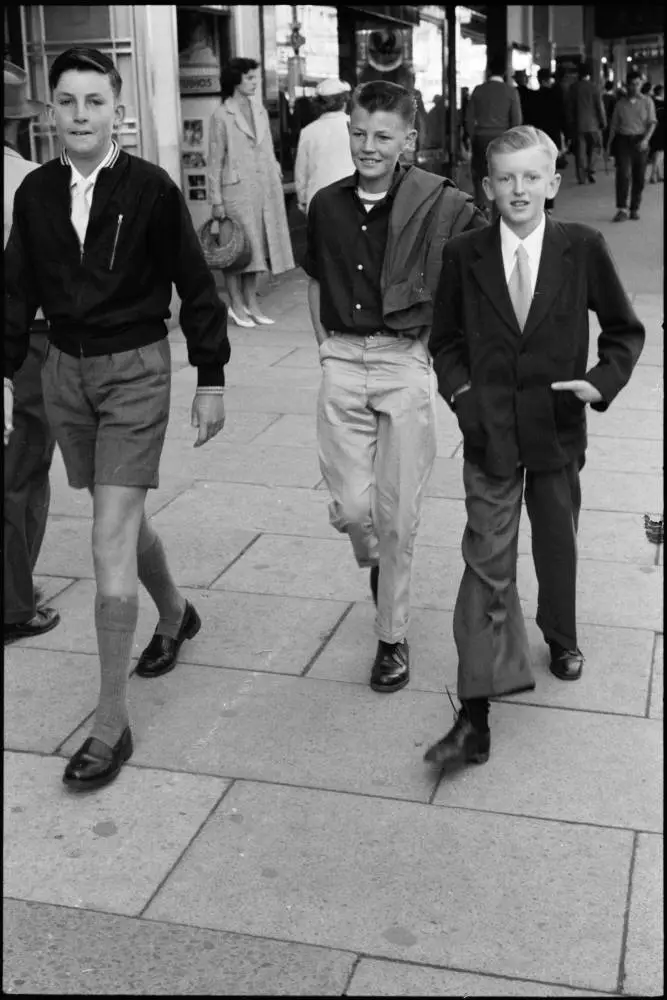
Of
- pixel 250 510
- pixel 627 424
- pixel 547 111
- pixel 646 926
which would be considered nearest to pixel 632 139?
pixel 547 111

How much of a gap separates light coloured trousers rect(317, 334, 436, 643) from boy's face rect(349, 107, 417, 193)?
0.48 meters

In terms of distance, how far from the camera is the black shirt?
4102 millimetres

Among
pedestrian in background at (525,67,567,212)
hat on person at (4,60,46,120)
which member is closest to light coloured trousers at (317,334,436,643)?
hat on person at (4,60,46,120)

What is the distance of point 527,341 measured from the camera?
366 cm

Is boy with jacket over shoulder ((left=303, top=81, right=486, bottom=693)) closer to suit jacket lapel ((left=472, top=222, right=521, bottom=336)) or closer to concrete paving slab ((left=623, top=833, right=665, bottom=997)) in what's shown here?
suit jacket lapel ((left=472, top=222, right=521, bottom=336))

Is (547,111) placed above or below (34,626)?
above

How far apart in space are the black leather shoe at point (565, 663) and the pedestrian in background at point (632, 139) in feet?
48.3

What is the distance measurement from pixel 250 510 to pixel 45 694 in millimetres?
2024

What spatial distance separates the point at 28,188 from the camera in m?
3.75

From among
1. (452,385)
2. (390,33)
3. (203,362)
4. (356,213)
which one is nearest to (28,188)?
(203,362)

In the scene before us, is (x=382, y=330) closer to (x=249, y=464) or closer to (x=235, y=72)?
(x=249, y=464)

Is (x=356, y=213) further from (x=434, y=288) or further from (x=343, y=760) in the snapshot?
(x=343, y=760)

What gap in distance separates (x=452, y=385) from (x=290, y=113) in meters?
11.1

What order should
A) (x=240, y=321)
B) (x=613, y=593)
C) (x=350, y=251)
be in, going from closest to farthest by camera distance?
(x=350, y=251), (x=613, y=593), (x=240, y=321)
